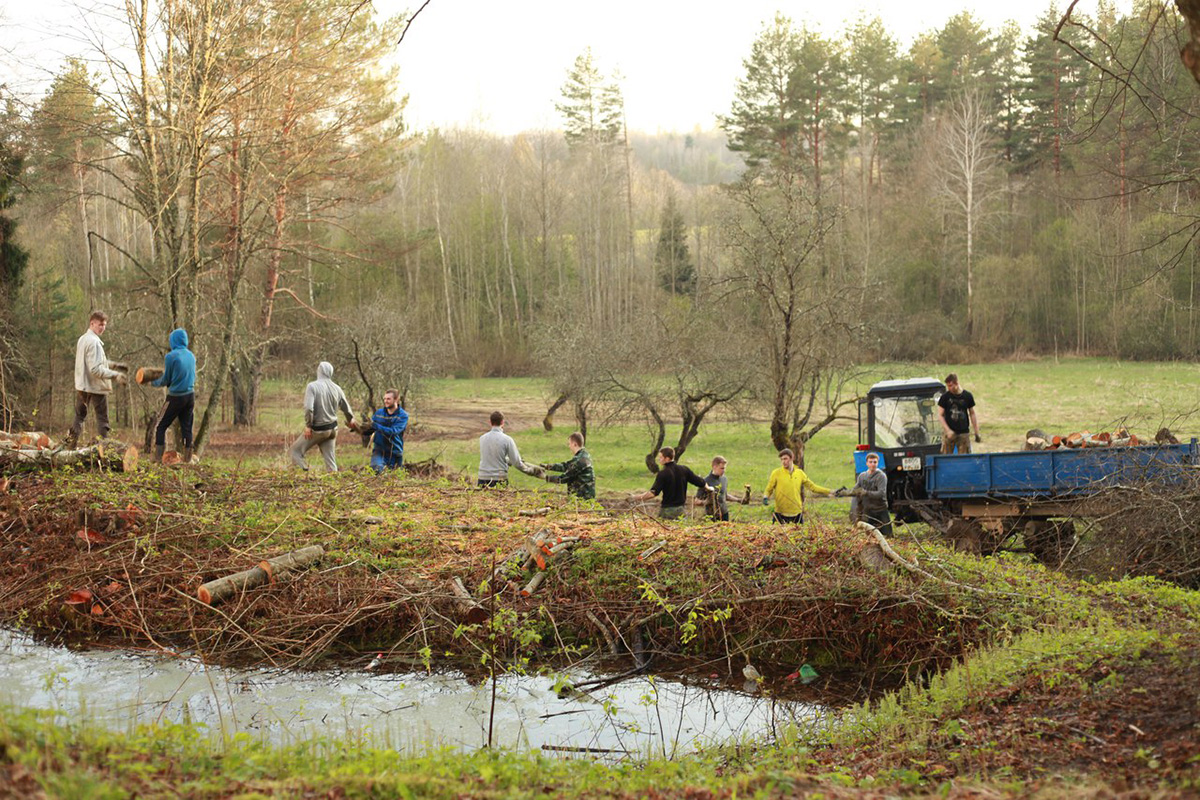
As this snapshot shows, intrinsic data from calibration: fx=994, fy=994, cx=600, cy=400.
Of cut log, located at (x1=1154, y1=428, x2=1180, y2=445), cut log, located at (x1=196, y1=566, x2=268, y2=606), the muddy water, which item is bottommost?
the muddy water

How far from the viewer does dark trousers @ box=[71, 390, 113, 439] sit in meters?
13.4

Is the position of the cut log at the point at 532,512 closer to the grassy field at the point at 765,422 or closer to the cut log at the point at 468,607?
the cut log at the point at 468,607

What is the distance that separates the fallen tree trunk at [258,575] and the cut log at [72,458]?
428cm

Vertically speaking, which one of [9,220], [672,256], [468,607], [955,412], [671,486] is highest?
[672,256]

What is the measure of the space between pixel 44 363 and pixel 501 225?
42174 mm

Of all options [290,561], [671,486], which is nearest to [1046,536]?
[671,486]

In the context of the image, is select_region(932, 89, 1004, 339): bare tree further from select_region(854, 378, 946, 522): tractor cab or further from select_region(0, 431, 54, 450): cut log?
select_region(0, 431, 54, 450): cut log

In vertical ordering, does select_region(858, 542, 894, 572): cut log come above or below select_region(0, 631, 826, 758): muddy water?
above

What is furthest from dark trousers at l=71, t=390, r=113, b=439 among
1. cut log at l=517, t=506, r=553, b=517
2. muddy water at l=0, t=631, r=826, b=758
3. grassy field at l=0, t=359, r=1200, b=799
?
cut log at l=517, t=506, r=553, b=517

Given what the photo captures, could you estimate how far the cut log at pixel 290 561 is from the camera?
30.5ft

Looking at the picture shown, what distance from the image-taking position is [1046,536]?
41.2 ft

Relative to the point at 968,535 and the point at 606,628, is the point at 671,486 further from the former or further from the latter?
the point at 606,628

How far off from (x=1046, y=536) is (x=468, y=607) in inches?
309

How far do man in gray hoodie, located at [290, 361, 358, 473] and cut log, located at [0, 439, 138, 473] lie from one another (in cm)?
229
